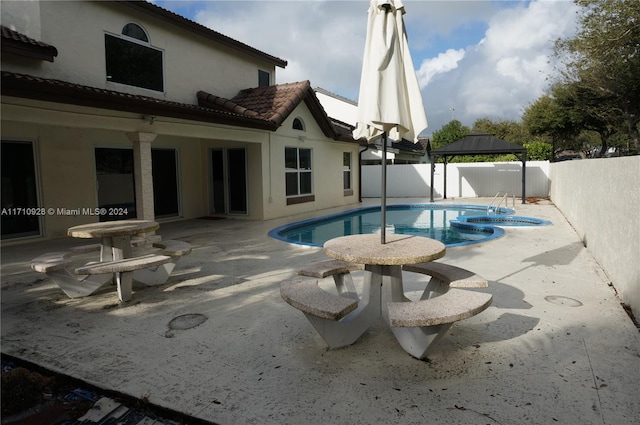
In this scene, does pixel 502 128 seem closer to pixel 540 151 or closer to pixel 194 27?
pixel 540 151

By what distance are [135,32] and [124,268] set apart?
857cm

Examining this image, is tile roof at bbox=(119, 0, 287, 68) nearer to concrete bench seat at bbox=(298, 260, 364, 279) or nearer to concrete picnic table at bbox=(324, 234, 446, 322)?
concrete bench seat at bbox=(298, 260, 364, 279)

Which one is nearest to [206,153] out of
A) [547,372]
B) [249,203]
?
[249,203]

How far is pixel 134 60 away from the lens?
10648mm

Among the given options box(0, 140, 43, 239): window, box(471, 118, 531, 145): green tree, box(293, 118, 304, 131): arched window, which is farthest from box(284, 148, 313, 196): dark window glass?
box(471, 118, 531, 145): green tree

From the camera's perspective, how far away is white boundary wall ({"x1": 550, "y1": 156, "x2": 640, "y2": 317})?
14.4ft

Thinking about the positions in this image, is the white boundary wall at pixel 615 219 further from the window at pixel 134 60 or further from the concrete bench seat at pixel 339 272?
the window at pixel 134 60

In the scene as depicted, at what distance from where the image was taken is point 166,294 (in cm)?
536

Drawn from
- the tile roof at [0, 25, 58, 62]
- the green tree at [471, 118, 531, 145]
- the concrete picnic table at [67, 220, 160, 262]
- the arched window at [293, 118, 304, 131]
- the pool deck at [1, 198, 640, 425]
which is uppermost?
the green tree at [471, 118, 531, 145]

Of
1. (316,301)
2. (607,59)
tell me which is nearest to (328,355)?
(316,301)

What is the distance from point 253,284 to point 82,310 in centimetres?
215

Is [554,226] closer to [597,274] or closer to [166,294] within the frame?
[597,274]

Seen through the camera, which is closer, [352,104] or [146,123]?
[146,123]

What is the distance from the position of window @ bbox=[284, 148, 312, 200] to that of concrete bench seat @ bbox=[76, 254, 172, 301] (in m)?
9.41
